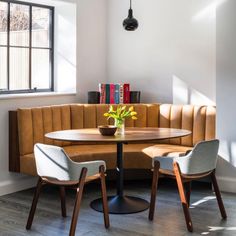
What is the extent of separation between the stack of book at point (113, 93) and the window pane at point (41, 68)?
0.72 meters

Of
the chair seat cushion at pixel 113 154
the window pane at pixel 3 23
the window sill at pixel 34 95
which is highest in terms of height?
the window pane at pixel 3 23

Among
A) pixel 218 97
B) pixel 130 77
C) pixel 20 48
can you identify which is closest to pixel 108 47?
pixel 130 77

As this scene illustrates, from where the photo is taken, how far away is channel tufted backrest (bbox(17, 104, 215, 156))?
15.9 ft

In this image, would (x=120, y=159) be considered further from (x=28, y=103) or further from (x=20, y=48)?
(x=20, y=48)

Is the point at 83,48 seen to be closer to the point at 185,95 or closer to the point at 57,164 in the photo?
the point at 185,95

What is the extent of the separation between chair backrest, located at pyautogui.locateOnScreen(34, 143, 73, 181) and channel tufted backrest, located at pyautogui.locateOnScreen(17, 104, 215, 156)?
126 cm

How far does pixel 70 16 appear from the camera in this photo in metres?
5.77

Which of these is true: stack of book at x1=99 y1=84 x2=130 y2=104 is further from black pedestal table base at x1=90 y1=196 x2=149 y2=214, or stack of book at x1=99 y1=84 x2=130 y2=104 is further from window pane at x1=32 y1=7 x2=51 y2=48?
black pedestal table base at x1=90 y1=196 x2=149 y2=214

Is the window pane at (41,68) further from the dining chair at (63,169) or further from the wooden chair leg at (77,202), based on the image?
the wooden chair leg at (77,202)

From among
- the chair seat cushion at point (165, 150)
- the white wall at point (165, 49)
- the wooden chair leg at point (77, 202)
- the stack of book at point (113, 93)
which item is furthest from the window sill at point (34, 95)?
the wooden chair leg at point (77, 202)

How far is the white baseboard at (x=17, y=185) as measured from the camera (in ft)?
15.9

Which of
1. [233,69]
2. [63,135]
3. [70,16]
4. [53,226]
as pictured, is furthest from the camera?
[70,16]

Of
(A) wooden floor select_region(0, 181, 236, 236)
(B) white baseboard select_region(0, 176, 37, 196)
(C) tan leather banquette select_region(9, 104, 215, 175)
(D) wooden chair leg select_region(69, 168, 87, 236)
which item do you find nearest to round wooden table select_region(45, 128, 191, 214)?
(A) wooden floor select_region(0, 181, 236, 236)

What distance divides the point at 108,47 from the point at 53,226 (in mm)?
3071
